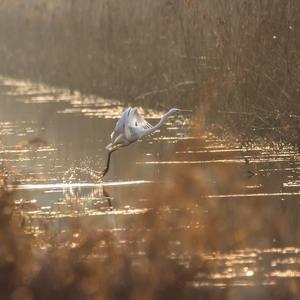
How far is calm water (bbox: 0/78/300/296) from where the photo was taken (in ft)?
23.3

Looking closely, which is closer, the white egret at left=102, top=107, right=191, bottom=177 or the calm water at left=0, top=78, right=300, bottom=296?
the calm water at left=0, top=78, right=300, bottom=296

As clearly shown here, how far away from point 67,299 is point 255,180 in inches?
198

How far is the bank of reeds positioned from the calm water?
457mm

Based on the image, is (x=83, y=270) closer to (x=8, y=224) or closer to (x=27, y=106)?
(x=8, y=224)

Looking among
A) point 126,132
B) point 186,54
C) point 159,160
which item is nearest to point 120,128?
point 126,132

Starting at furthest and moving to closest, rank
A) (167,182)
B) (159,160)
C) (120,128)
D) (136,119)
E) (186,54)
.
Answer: (186,54) → (159,160) → (136,119) → (120,128) → (167,182)

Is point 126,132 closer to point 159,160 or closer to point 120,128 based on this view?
point 120,128

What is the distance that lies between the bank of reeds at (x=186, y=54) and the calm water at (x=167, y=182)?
457 millimetres

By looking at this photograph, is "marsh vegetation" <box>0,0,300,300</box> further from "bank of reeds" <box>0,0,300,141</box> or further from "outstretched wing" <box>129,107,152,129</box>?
"outstretched wing" <box>129,107,152,129</box>

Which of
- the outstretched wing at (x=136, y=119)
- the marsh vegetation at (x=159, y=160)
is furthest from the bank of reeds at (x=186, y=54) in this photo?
the outstretched wing at (x=136, y=119)

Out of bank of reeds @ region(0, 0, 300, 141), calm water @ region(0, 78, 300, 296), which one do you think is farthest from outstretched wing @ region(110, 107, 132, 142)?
bank of reeds @ region(0, 0, 300, 141)

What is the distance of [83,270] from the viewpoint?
19.7ft

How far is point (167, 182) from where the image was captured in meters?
10.6

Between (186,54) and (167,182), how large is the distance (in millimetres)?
5764
